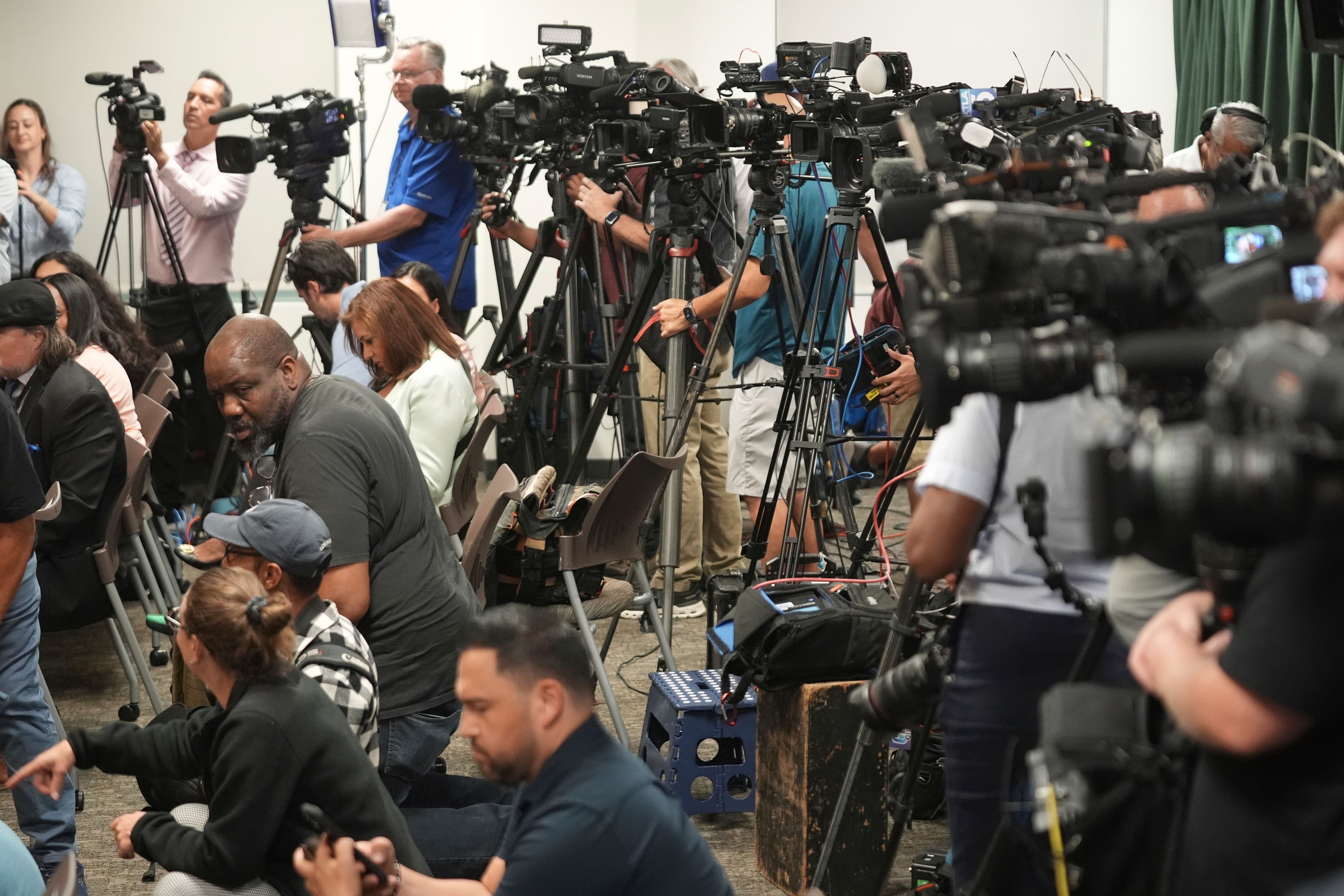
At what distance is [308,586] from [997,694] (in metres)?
1.18

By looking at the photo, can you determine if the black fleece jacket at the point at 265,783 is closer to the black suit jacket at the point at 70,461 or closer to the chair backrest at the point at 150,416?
the black suit jacket at the point at 70,461

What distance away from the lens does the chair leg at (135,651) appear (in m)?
3.73

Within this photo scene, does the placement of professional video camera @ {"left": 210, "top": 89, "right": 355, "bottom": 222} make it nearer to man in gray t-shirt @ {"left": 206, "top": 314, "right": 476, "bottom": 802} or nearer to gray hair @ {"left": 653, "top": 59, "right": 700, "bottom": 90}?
gray hair @ {"left": 653, "top": 59, "right": 700, "bottom": 90}

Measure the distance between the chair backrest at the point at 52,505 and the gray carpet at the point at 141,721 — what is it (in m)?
0.70

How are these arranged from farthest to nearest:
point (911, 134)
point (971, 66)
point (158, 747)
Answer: point (971, 66), point (158, 747), point (911, 134)

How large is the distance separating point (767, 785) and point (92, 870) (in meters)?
1.48

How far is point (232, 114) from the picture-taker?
5281 millimetres

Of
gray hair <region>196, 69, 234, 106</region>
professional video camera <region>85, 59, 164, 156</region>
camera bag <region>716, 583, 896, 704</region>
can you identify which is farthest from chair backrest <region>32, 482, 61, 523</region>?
gray hair <region>196, 69, 234, 106</region>

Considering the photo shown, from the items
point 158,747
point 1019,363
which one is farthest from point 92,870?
point 1019,363

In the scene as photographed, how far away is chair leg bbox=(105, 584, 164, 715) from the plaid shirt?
1.56 meters

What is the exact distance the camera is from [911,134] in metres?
2.07

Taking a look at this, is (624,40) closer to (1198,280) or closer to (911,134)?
(911,134)

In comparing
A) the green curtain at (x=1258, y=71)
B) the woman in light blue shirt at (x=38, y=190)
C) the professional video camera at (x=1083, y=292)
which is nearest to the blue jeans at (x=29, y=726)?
the professional video camera at (x=1083, y=292)

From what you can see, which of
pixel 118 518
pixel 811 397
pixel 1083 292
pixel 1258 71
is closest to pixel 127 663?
pixel 118 518
